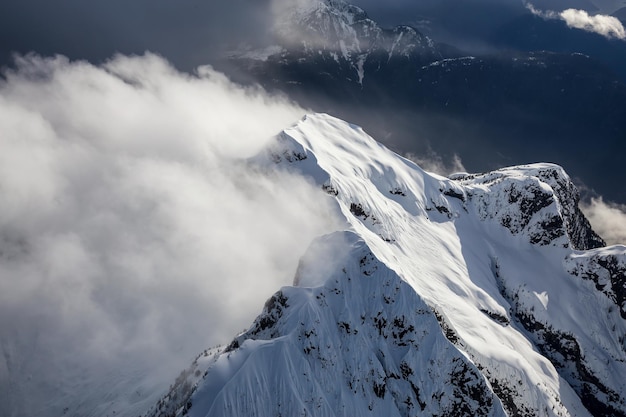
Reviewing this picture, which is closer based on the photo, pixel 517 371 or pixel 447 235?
pixel 517 371

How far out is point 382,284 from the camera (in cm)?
11981

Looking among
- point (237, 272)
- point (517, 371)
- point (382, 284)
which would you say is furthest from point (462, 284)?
point (237, 272)

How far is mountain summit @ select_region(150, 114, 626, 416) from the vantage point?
98875 millimetres

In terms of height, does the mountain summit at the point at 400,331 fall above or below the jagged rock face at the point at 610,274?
above

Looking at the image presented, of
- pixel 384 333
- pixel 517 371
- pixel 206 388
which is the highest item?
pixel 206 388

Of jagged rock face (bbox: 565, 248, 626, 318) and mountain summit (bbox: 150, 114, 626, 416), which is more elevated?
mountain summit (bbox: 150, 114, 626, 416)

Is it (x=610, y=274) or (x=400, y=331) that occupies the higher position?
(x=400, y=331)

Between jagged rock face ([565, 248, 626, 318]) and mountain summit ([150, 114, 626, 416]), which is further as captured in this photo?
jagged rock face ([565, 248, 626, 318])

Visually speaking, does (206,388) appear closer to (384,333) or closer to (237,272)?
(384,333)

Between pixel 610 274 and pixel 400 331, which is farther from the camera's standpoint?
pixel 610 274

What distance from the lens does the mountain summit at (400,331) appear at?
98.9 meters

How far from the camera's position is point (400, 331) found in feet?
386

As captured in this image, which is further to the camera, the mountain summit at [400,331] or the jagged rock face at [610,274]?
the jagged rock face at [610,274]

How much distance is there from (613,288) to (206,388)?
177232 millimetres
